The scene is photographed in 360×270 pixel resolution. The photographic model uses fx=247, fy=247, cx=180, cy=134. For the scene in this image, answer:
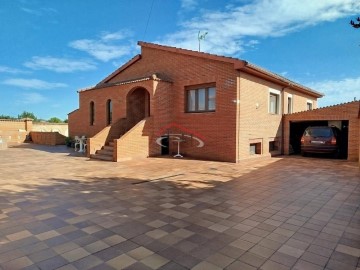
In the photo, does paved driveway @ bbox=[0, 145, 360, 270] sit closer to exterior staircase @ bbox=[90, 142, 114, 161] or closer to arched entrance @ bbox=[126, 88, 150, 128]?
exterior staircase @ bbox=[90, 142, 114, 161]

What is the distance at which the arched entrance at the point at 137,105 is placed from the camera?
15461 millimetres

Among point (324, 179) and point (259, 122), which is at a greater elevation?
point (259, 122)

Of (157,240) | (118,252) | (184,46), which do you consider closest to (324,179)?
(157,240)

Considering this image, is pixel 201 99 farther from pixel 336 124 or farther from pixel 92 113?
pixel 92 113

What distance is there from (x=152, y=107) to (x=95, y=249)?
422 inches

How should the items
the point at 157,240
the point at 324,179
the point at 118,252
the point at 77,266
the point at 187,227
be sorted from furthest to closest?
the point at 324,179, the point at 187,227, the point at 157,240, the point at 118,252, the point at 77,266

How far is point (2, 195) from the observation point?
5848mm

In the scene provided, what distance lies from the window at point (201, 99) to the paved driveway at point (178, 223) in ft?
19.6

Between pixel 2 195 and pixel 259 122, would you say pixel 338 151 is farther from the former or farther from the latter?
pixel 2 195

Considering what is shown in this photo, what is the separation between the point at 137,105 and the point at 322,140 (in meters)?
11.0

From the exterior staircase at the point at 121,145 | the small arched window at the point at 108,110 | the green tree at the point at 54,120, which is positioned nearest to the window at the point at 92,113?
the small arched window at the point at 108,110

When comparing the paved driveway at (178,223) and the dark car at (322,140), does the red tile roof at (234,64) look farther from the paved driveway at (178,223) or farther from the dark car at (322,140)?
the paved driveway at (178,223)

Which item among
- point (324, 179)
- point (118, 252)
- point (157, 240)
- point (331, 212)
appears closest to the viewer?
point (118, 252)

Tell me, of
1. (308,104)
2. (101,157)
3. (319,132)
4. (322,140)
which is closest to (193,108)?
(101,157)
